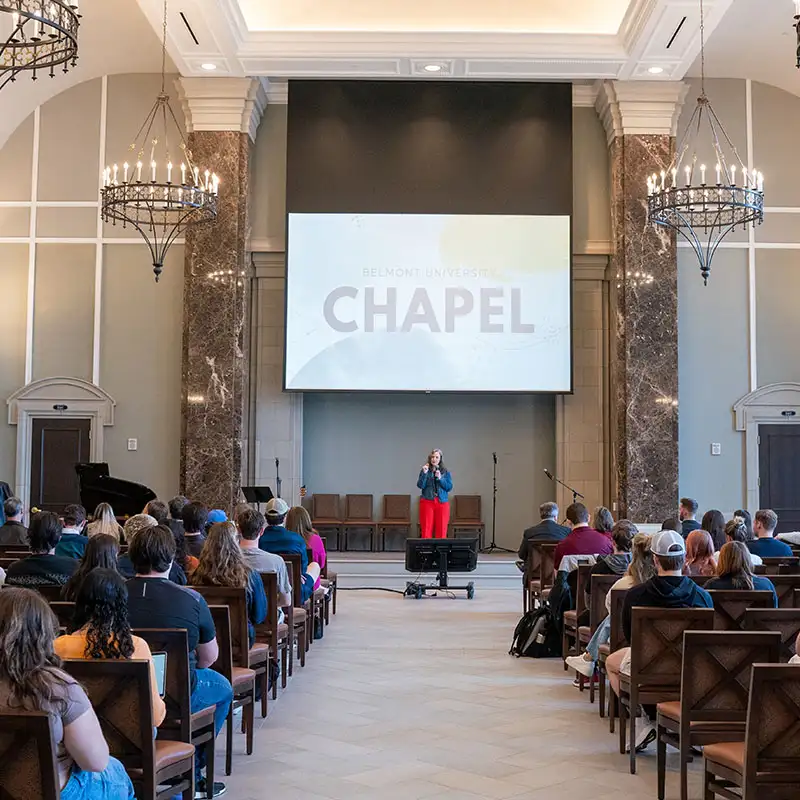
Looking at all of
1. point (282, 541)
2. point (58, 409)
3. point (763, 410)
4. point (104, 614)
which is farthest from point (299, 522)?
point (763, 410)

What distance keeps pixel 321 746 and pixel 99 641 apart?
2.23m

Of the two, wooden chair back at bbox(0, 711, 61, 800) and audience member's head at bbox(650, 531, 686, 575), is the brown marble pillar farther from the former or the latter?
wooden chair back at bbox(0, 711, 61, 800)

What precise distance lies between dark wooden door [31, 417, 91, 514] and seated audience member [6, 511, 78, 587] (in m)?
8.26

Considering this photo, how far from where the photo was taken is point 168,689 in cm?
399

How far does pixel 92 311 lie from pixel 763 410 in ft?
29.0

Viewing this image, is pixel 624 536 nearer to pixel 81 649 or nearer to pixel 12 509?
pixel 81 649

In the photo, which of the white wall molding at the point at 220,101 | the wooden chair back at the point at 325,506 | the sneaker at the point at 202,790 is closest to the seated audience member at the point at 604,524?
the sneaker at the point at 202,790

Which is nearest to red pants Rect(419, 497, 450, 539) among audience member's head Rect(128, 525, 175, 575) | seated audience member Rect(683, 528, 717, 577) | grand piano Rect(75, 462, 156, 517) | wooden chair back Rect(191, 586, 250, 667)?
grand piano Rect(75, 462, 156, 517)

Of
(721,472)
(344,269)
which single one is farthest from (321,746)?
(721,472)

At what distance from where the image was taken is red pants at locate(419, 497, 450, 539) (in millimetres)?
12891

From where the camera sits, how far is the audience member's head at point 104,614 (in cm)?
335

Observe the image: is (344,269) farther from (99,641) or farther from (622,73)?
(99,641)

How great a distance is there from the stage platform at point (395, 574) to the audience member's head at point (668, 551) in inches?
285

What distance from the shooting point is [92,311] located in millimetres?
13555
